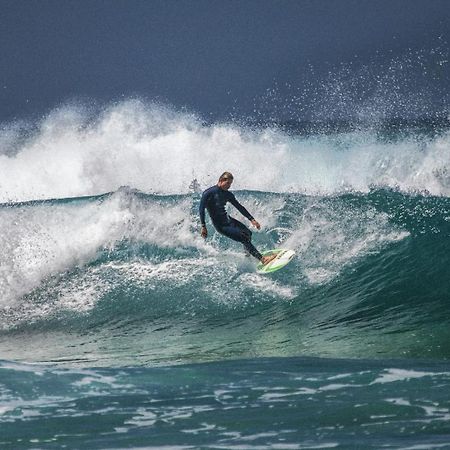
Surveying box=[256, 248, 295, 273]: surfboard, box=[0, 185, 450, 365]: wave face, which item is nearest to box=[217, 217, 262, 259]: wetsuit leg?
box=[256, 248, 295, 273]: surfboard

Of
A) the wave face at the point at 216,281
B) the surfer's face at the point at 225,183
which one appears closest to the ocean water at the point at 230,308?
the wave face at the point at 216,281

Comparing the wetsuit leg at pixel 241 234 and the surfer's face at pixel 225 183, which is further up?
the surfer's face at pixel 225 183

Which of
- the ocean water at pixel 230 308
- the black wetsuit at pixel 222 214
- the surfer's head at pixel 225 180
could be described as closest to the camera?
the ocean water at pixel 230 308

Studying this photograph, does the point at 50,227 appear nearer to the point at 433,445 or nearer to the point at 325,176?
the point at 325,176

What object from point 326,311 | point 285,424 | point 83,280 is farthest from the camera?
point 83,280

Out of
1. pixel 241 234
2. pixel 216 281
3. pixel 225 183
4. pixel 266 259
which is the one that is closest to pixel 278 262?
pixel 266 259

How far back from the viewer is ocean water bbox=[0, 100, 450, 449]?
446 centimetres

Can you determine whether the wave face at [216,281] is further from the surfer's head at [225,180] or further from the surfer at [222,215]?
the surfer's head at [225,180]

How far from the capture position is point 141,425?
443cm

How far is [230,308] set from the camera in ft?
29.9

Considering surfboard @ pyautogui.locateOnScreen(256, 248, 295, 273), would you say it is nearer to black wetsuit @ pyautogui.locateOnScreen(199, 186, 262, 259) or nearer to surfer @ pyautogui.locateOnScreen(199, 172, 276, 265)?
surfer @ pyautogui.locateOnScreen(199, 172, 276, 265)

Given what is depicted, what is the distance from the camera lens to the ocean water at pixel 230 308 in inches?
176

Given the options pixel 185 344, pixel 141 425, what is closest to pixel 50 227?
pixel 185 344

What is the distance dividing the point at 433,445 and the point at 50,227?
9611 mm
